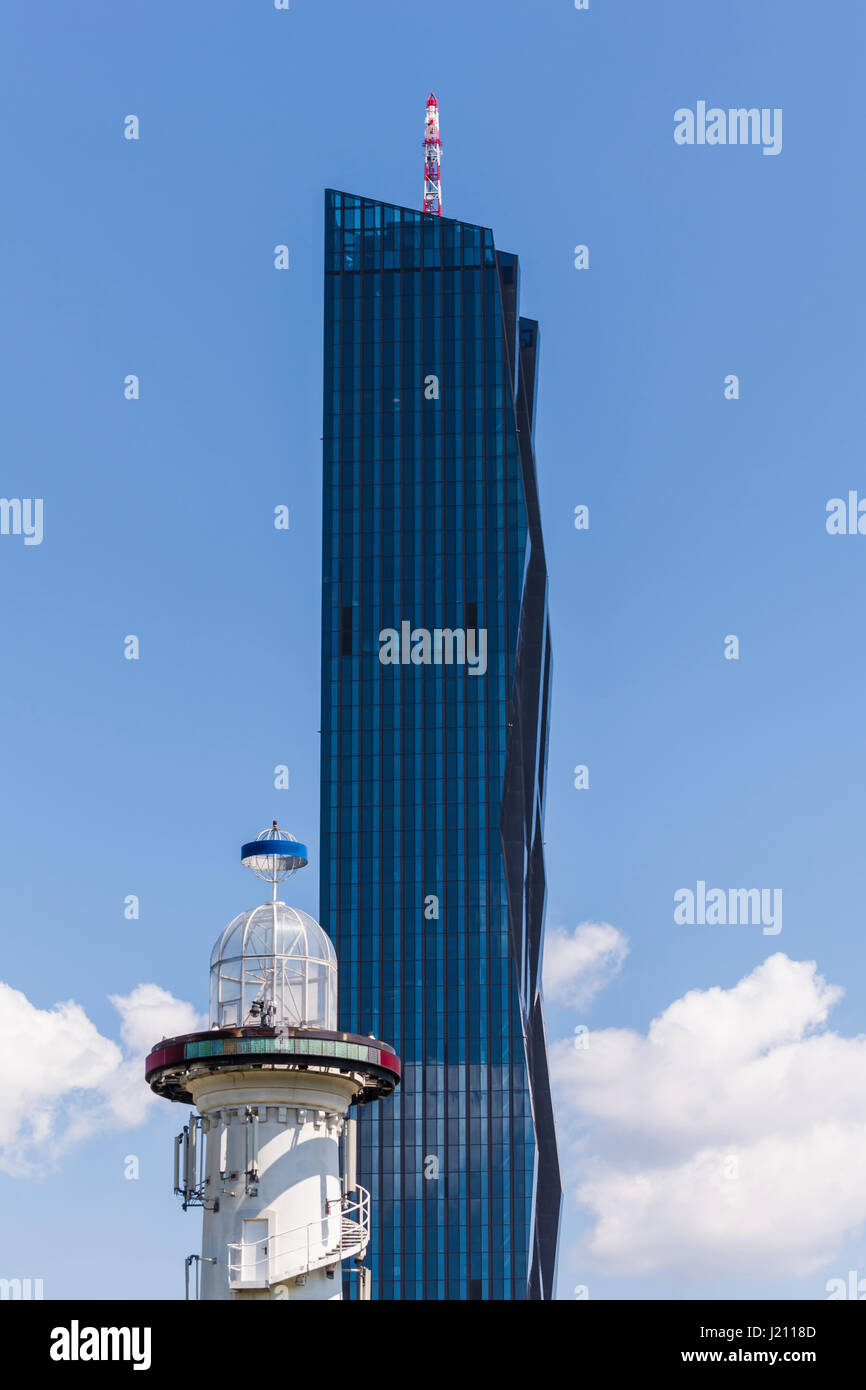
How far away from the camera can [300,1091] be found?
36656 mm

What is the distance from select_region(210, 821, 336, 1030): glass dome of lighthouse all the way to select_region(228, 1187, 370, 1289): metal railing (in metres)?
4.02

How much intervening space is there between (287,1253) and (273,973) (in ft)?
18.3

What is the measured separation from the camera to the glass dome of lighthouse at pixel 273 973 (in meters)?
38.6

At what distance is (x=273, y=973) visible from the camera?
127 feet

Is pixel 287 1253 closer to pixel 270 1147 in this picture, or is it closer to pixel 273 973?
pixel 270 1147

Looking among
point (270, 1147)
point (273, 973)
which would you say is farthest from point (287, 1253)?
point (273, 973)

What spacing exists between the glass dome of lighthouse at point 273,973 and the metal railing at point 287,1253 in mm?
4018

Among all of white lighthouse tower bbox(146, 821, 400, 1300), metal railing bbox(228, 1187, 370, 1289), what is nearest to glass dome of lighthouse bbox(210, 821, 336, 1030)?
white lighthouse tower bbox(146, 821, 400, 1300)

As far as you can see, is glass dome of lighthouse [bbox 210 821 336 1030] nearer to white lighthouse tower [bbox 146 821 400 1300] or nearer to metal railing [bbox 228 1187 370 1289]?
white lighthouse tower [bbox 146 821 400 1300]

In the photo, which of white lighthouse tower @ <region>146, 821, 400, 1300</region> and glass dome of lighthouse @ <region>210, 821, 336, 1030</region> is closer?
white lighthouse tower @ <region>146, 821, 400, 1300</region>

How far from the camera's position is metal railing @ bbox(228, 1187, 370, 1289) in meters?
35.7

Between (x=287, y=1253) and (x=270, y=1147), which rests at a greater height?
(x=270, y=1147)
